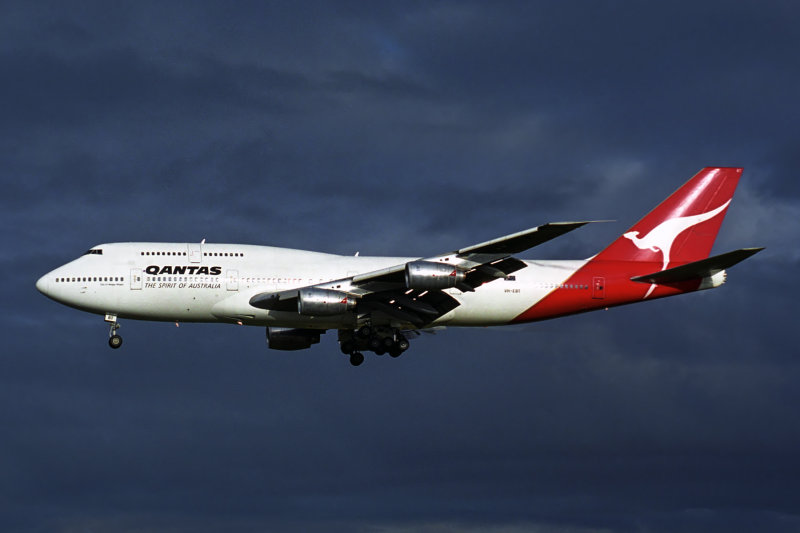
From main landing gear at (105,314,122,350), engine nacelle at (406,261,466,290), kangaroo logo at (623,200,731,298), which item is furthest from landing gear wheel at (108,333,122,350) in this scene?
kangaroo logo at (623,200,731,298)

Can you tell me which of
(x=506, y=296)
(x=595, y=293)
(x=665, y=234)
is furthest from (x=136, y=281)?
(x=665, y=234)

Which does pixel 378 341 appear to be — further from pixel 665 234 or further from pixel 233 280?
pixel 665 234

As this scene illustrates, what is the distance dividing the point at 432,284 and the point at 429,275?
46 cm

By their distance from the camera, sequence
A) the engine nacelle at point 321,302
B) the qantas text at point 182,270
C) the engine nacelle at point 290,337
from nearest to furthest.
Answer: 1. the engine nacelle at point 321,302
2. the qantas text at point 182,270
3. the engine nacelle at point 290,337

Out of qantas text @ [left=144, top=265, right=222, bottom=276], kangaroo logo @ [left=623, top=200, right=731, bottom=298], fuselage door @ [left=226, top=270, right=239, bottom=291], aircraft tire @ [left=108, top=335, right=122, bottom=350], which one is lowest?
aircraft tire @ [left=108, top=335, right=122, bottom=350]

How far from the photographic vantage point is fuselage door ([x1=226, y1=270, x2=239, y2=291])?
Result: 180 ft

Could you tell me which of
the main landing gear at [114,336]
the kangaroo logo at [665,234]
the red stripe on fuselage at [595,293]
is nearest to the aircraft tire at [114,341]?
the main landing gear at [114,336]

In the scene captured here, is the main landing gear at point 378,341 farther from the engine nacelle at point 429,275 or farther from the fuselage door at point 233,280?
the fuselage door at point 233,280

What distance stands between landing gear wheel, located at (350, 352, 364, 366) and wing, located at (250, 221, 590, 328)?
3.60 metres

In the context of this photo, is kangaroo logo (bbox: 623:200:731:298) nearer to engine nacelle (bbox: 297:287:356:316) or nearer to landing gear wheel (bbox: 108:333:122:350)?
engine nacelle (bbox: 297:287:356:316)

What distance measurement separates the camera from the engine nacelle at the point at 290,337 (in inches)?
2414

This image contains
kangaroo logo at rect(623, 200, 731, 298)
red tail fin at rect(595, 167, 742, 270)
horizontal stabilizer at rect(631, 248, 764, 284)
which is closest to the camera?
horizontal stabilizer at rect(631, 248, 764, 284)

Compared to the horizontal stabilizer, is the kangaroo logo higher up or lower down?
higher up

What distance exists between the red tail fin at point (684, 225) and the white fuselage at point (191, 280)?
932 centimetres
